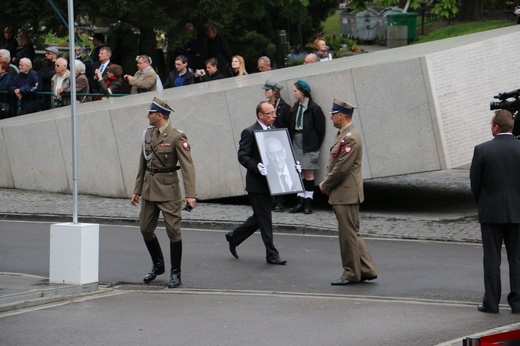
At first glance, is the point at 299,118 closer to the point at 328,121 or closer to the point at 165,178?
the point at 328,121

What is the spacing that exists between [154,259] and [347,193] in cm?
228

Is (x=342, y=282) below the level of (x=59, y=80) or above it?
below

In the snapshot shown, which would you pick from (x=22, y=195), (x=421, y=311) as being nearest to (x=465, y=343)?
(x=421, y=311)

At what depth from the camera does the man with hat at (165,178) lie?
1240cm

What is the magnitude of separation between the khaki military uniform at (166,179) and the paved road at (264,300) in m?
0.74

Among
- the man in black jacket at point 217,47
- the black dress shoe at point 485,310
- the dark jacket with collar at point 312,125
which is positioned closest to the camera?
the black dress shoe at point 485,310

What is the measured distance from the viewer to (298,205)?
18016 mm

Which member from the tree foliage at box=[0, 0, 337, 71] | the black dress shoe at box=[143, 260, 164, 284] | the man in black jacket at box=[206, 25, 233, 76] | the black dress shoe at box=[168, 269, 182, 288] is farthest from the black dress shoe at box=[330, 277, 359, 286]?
the tree foliage at box=[0, 0, 337, 71]

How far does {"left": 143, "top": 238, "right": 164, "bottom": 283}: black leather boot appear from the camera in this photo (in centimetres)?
1271

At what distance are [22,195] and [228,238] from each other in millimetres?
6969

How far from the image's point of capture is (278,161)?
14.1 metres

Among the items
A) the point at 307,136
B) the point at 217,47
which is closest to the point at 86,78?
the point at 217,47

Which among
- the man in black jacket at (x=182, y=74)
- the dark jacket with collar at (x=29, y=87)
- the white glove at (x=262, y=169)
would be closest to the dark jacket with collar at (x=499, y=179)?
the white glove at (x=262, y=169)

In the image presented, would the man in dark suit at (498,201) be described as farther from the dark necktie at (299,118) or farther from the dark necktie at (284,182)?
the dark necktie at (299,118)
